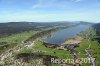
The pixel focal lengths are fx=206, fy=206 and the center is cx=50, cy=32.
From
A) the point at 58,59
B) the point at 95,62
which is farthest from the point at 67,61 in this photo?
the point at 95,62

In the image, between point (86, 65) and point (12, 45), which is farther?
point (12, 45)

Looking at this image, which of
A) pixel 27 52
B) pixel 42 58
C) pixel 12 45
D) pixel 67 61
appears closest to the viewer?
pixel 67 61

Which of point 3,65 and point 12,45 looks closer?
point 3,65

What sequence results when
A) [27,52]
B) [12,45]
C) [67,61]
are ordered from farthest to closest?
[12,45]
[27,52]
[67,61]

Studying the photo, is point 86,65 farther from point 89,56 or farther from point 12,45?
point 12,45

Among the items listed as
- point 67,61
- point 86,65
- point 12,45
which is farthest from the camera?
point 12,45

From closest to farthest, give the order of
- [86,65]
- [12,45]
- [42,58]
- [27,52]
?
1. [86,65]
2. [42,58]
3. [27,52]
4. [12,45]

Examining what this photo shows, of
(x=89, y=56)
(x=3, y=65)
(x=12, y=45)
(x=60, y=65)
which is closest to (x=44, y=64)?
(x=60, y=65)

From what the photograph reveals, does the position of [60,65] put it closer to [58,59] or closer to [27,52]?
[58,59]
